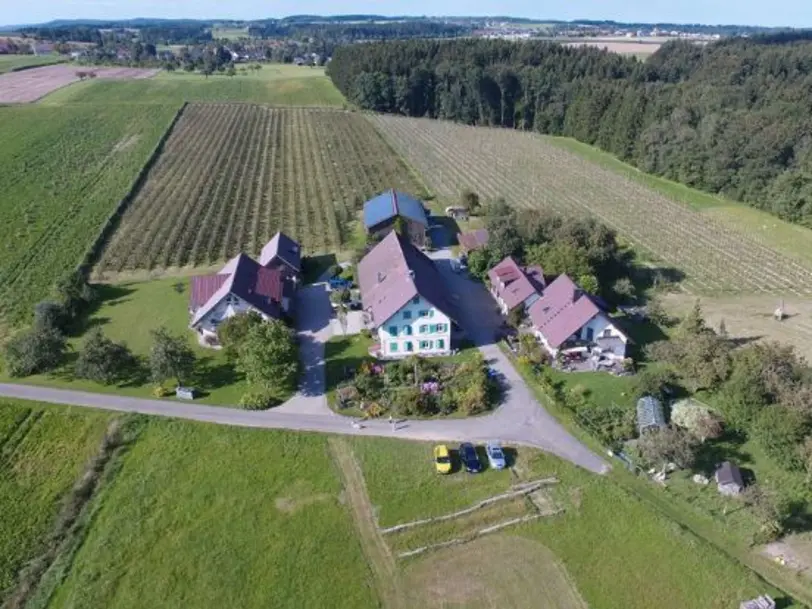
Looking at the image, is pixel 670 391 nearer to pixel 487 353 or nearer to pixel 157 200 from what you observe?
pixel 487 353

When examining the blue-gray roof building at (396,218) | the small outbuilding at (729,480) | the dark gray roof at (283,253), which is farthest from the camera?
the blue-gray roof building at (396,218)

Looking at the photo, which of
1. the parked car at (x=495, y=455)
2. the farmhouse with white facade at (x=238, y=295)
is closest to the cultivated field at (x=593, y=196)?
the parked car at (x=495, y=455)

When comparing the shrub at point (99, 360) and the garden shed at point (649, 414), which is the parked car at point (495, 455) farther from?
the shrub at point (99, 360)

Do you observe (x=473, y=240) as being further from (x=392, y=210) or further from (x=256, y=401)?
(x=256, y=401)

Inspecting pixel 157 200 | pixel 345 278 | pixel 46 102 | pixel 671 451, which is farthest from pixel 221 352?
pixel 46 102

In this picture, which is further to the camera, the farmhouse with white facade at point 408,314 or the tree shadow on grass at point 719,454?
the farmhouse with white facade at point 408,314

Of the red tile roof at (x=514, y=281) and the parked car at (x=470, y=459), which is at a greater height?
the red tile roof at (x=514, y=281)
